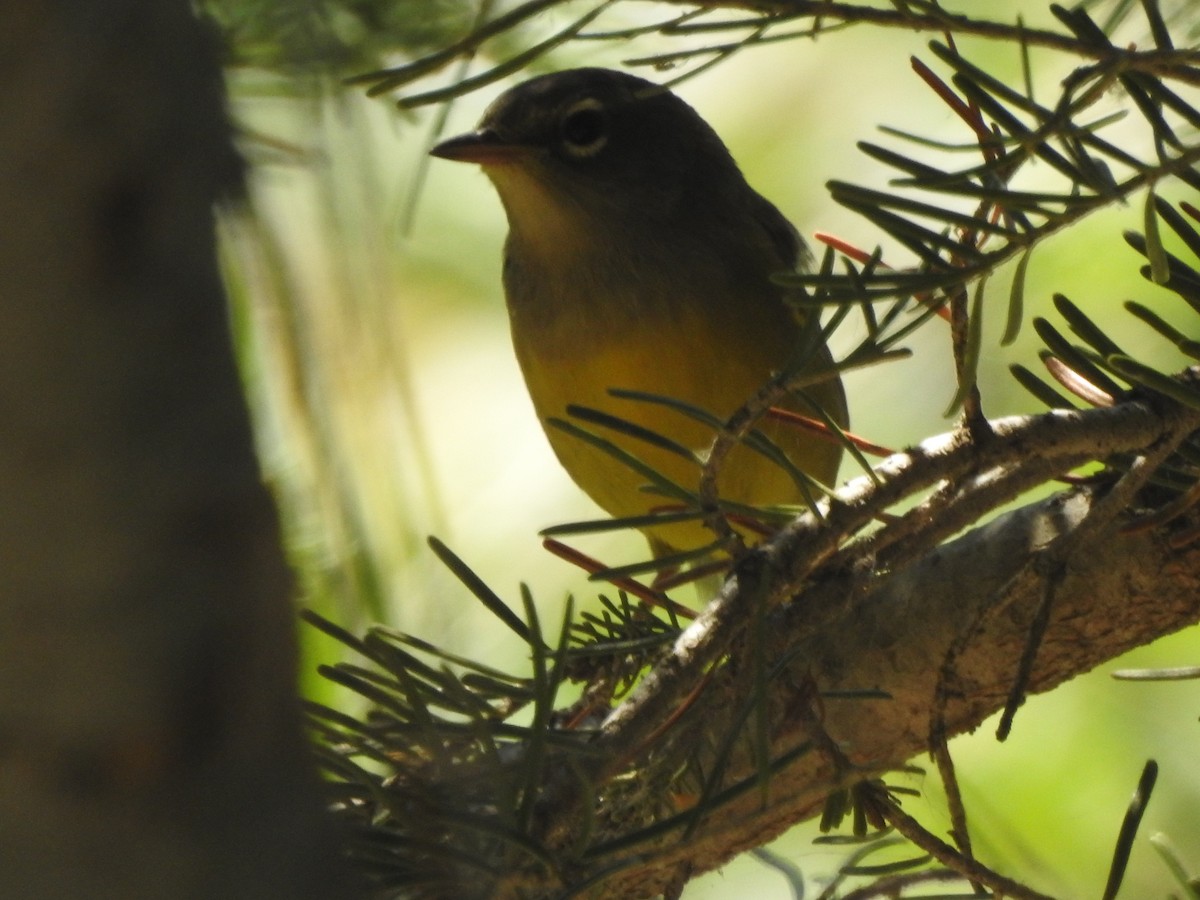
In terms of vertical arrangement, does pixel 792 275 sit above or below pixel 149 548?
above

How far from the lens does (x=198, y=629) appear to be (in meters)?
0.45

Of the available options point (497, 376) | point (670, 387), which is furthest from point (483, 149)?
point (497, 376)

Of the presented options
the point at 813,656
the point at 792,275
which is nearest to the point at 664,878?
the point at 813,656

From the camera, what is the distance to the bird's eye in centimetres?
255

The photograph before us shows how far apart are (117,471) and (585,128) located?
224cm

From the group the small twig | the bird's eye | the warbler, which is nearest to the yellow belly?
the warbler

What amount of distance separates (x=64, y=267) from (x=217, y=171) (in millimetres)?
56

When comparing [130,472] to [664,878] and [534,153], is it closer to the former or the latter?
[664,878]

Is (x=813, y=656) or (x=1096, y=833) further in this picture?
(x=1096, y=833)

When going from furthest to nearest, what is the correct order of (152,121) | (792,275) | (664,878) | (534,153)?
(534,153) → (664,878) → (792,275) → (152,121)

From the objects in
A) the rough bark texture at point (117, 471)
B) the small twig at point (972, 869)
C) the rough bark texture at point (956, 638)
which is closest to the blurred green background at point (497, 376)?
the rough bark texture at point (117, 471)

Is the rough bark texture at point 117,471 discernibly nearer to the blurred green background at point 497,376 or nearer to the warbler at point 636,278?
the blurred green background at point 497,376

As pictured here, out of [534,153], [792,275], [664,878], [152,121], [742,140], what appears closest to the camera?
[152,121]

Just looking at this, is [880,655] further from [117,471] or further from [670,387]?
[117,471]
